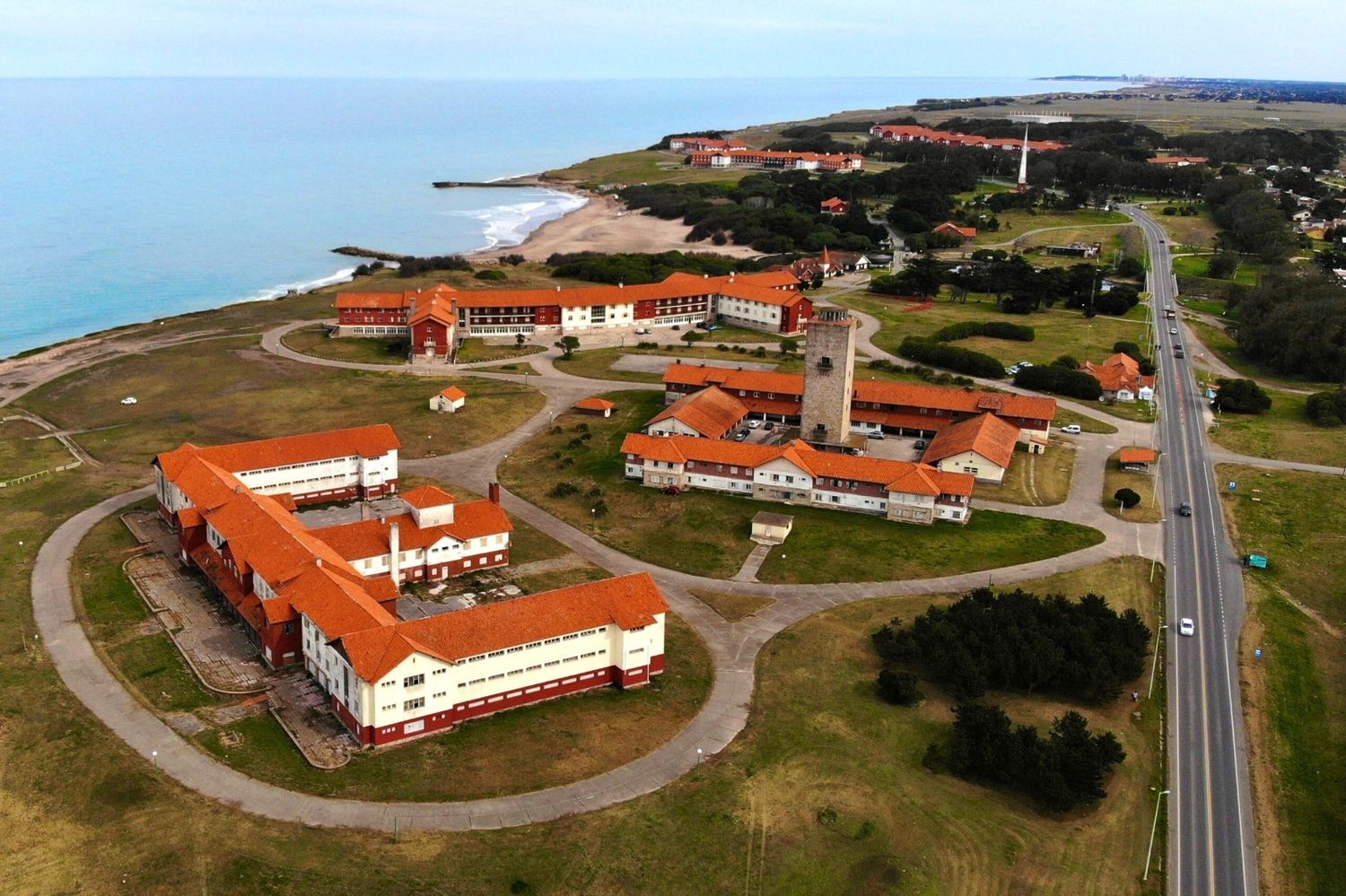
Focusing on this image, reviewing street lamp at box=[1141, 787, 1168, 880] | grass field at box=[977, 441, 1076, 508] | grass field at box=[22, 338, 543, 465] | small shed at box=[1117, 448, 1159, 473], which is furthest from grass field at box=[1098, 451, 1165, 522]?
grass field at box=[22, 338, 543, 465]

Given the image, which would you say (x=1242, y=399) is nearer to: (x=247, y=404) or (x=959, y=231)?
(x=959, y=231)

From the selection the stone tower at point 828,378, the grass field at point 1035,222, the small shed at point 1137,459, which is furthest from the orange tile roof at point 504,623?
the grass field at point 1035,222

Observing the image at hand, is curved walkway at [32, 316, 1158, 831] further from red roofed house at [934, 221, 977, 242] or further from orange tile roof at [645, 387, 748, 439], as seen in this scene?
red roofed house at [934, 221, 977, 242]

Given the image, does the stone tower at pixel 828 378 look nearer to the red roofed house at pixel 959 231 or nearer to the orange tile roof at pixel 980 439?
the orange tile roof at pixel 980 439

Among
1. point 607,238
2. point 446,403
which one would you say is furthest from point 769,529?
point 607,238

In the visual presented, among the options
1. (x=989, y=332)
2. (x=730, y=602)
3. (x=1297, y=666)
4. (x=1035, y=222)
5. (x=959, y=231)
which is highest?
(x=1035, y=222)
